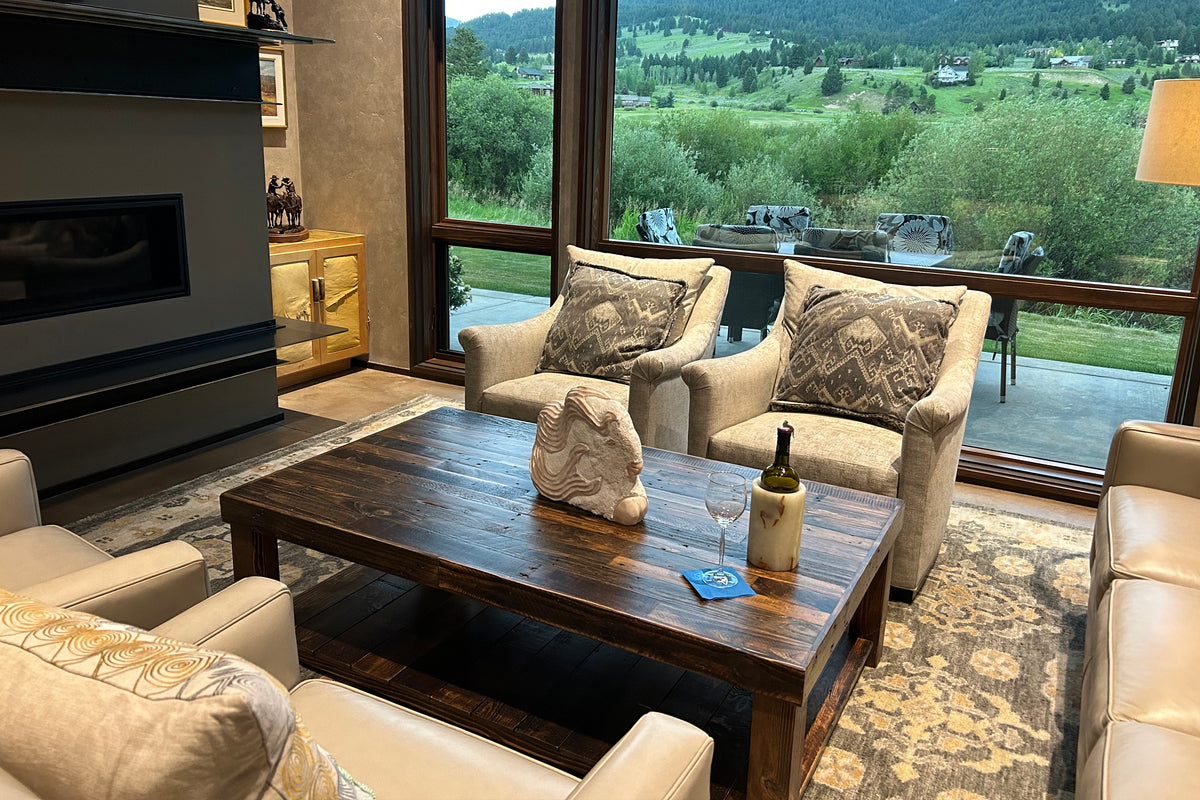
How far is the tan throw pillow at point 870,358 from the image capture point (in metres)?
3.08

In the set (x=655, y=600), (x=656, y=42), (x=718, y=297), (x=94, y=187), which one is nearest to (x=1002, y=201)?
(x=718, y=297)

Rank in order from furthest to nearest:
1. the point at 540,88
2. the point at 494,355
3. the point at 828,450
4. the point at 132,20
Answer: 1. the point at 540,88
2. the point at 494,355
3. the point at 132,20
4. the point at 828,450

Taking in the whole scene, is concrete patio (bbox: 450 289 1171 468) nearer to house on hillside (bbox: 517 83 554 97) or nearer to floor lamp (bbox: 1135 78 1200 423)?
floor lamp (bbox: 1135 78 1200 423)

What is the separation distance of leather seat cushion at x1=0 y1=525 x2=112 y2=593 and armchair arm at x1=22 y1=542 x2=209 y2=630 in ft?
0.85

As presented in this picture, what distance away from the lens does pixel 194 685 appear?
2.53 feet

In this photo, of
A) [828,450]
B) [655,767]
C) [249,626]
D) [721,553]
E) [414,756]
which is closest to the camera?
[655,767]

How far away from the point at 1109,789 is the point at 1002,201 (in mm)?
2945

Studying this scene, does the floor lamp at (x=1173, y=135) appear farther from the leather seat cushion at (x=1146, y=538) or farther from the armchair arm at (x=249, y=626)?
the armchair arm at (x=249, y=626)

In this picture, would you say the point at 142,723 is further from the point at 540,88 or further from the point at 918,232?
the point at 540,88

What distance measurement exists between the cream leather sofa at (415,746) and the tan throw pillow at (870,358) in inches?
79.8

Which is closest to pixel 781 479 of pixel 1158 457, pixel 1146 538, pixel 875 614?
pixel 875 614

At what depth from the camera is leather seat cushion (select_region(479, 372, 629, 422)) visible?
3408 mm

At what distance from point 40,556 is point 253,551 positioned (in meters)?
0.50

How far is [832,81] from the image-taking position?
4074 millimetres
